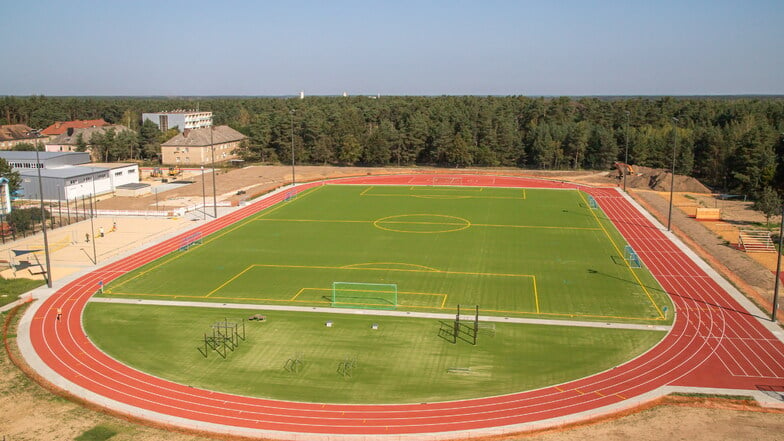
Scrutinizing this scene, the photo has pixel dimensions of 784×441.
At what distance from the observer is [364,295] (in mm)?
33594

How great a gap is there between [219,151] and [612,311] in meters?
76.3

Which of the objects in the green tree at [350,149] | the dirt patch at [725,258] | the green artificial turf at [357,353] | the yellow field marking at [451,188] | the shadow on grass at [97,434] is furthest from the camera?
the green tree at [350,149]

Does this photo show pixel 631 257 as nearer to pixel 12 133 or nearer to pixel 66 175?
pixel 66 175

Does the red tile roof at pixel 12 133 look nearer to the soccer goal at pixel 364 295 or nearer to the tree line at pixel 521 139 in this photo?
the tree line at pixel 521 139

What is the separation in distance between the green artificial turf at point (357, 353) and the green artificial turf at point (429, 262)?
2.50m

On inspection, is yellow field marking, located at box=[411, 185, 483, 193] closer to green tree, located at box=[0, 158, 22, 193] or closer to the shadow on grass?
green tree, located at box=[0, 158, 22, 193]

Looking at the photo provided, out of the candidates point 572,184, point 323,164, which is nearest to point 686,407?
point 572,184

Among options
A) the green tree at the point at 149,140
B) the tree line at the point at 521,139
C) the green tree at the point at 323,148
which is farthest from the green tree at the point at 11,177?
the green tree at the point at 323,148

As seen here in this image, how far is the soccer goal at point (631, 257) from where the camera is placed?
129ft

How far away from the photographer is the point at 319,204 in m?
61.2

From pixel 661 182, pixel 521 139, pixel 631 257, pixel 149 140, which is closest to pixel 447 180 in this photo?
pixel 521 139

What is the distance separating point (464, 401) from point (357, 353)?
5830 millimetres

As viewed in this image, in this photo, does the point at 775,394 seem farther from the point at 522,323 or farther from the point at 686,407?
the point at 522,323

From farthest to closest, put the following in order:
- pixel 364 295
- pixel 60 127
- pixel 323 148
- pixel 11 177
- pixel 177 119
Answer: pixel 177 119
pixel 60 127
pixel 323 148
pixel 11 177
pixel 364 295
